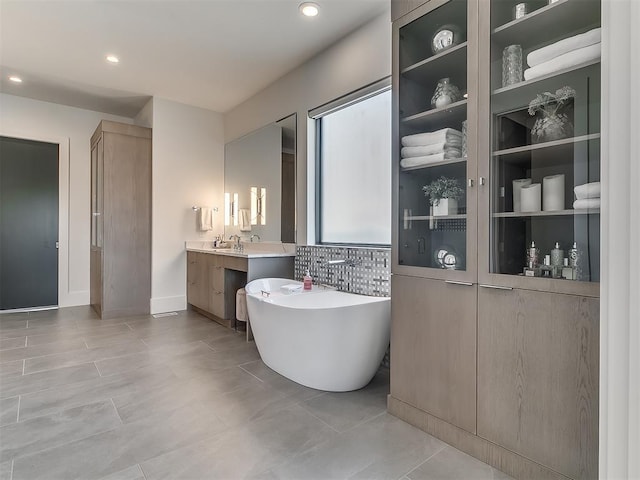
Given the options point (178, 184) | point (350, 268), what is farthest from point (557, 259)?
point (178, 184)

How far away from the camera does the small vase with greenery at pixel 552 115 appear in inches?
61.4

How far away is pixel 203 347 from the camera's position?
11.1ft

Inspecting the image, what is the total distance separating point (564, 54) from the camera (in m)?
1.53

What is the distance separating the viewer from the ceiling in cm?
284

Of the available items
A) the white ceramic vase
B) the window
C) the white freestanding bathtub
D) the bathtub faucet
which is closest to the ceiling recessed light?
the window

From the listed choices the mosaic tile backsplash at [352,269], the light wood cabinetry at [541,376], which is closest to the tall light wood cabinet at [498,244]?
the light wood cabinetry at [541,376]

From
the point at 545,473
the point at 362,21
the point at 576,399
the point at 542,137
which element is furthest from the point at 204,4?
the point at 545,473

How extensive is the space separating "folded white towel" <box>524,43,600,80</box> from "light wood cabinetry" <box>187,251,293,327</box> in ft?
8.90

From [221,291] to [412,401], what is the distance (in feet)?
8.75


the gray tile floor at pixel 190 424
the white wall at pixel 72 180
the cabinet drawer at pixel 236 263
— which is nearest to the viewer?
the gray tile floor at pixel 190 424

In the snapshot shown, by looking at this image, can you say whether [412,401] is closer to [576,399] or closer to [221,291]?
[576,399]

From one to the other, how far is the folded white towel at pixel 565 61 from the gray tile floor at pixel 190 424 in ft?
6.03

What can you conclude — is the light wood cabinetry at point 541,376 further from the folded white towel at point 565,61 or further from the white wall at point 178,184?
the white wall at point 178,184

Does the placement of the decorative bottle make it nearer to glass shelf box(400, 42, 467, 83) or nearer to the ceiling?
glass shelf box(400, 42, 467, 83)
